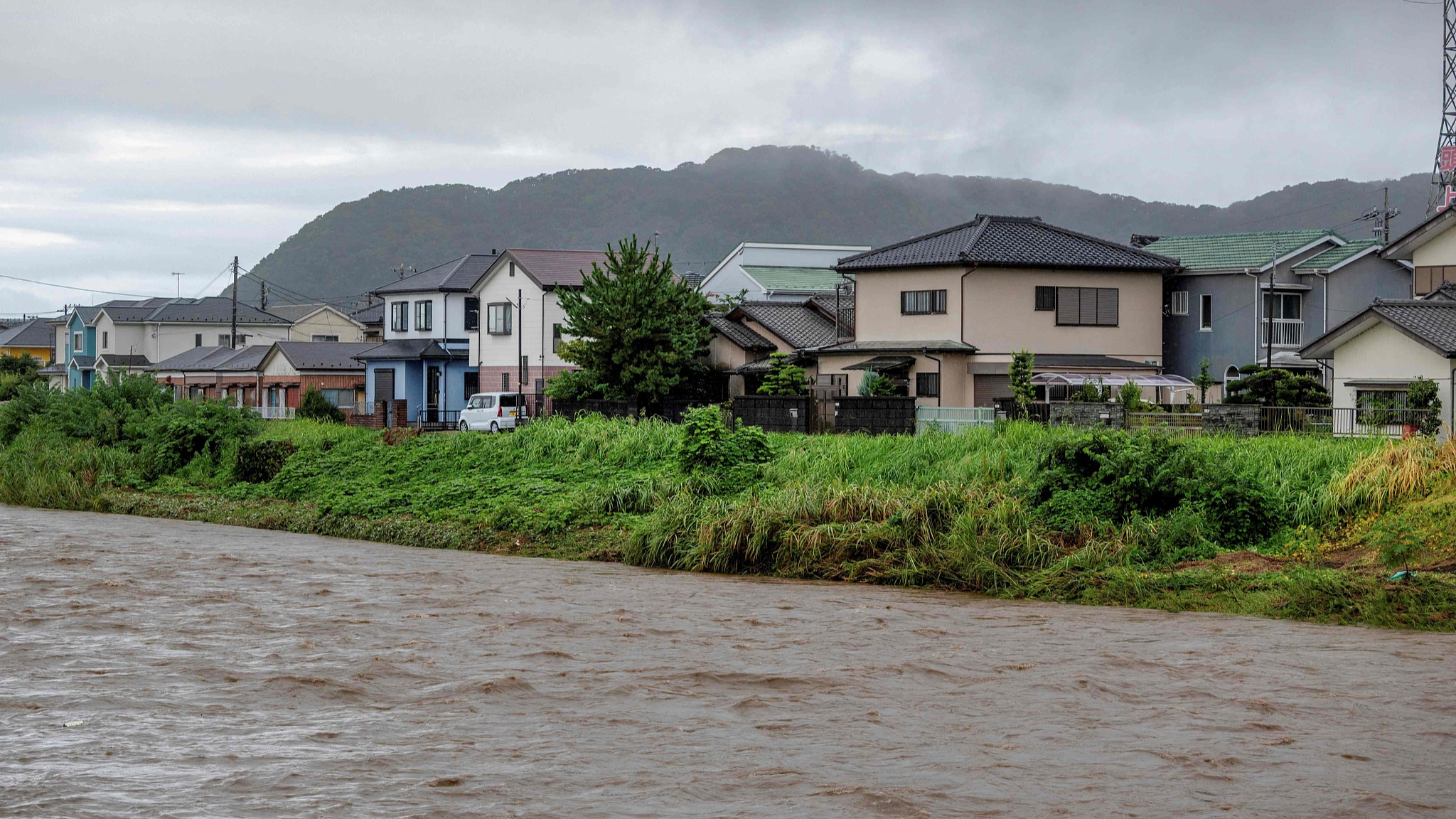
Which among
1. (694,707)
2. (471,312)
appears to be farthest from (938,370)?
(694,707)

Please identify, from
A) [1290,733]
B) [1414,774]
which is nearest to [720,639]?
[1290,733]

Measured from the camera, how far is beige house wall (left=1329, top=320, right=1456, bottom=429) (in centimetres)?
3033

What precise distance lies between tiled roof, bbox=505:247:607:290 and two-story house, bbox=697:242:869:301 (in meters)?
5.55

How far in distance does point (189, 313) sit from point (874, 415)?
6100 centimetres

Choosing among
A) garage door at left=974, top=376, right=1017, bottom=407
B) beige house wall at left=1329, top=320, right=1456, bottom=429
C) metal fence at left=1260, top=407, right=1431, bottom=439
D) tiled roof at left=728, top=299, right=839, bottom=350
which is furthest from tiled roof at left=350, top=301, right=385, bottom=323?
metal fence at left=1260, top=407, right=1431, bottom=439

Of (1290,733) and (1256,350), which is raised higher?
(1256,350)

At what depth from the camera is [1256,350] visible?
4259 cm

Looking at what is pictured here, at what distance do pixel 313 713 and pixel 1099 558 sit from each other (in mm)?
10163

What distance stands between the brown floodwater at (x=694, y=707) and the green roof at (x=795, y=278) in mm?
42122

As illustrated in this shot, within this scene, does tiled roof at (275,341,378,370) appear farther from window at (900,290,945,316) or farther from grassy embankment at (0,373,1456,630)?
grassy embankment at (0,373,1456,630)

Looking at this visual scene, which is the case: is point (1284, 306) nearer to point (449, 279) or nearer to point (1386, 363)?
point (1386, 363)

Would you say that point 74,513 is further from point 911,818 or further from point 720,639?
point 911,818

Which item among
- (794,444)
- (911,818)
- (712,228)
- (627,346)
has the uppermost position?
(712,228)

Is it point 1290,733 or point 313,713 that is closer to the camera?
point 1290,733
